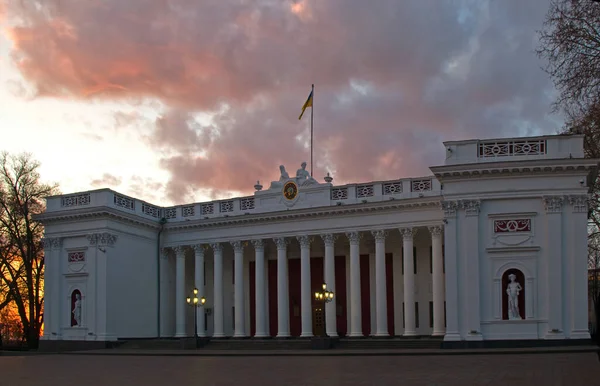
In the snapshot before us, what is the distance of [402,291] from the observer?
4788cm

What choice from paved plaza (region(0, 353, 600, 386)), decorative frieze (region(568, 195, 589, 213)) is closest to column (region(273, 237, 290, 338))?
paved plaza (region(0, 353, 600, 386))

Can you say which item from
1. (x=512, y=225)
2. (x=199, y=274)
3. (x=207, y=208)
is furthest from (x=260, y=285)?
(x=512, y=225)

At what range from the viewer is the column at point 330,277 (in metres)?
46.5

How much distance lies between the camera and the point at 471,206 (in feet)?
124

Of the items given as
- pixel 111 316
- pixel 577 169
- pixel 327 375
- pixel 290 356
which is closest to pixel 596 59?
pixel 327 375

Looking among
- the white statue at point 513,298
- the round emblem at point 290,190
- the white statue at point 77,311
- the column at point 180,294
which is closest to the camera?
the white statue at point 513,298

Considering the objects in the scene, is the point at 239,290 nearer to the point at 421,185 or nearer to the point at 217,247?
the point at 217,247

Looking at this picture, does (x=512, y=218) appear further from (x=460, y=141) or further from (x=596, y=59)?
(x=596, y=59)

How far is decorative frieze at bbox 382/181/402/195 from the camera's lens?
44.8m

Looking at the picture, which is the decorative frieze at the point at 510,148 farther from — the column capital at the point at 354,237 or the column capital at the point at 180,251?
the column capital at the point at 180,251

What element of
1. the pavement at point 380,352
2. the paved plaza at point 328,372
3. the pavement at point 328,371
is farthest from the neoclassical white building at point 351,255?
the paved plaza at point 328,372

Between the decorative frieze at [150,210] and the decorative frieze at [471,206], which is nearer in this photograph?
the decorative frieze at [471,206]

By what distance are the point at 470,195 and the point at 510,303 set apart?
5.55 m

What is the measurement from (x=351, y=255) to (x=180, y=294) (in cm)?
1299
